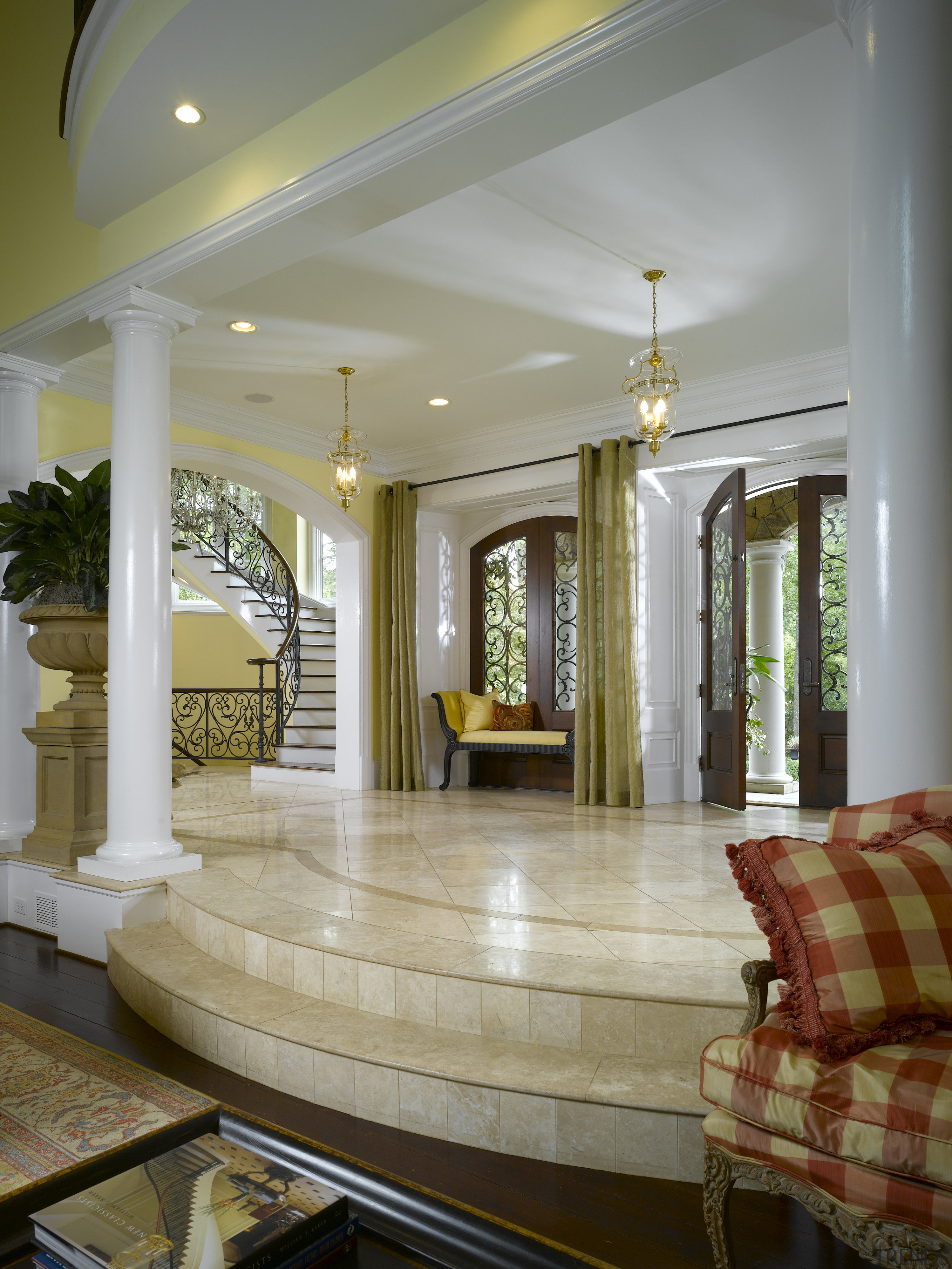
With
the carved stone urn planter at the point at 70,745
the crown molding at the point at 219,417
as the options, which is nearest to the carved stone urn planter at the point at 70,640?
the carved stone urn planter at the point at 70,745

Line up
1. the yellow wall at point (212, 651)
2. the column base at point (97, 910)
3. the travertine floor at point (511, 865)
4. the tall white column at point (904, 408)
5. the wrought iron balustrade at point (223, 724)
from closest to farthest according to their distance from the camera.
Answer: the tall white column at point (904, 408)
the travertine floor at point (511, 865)
the column base at point (97, 910)
the wrought iron balustrade at point (223, 724)
the yellow wall at point (212, 651)

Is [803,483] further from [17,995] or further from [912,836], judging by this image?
[17,995]

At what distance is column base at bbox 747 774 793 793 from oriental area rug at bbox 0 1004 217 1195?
7086 millimetres

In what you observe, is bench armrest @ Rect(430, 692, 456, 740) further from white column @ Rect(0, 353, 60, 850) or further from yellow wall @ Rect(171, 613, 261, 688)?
yellow wall @ Rect(171, 613, 261, 688)

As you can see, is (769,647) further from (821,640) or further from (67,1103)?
(67,1103)

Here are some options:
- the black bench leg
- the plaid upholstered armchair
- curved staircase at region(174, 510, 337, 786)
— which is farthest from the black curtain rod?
the plaid upholstered armchair

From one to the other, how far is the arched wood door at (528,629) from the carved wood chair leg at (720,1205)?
20.0 feet

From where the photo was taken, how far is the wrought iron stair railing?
1102 centimetres

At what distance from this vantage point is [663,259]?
4.54 meters

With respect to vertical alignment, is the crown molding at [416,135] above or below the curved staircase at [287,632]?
above

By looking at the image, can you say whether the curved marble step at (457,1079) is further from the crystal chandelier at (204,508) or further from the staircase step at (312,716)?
the crystal chandelier at (204,508)

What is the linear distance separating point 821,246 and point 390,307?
230cm

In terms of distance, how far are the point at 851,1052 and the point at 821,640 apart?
17.8 feet

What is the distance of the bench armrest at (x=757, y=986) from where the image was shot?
1.91m
